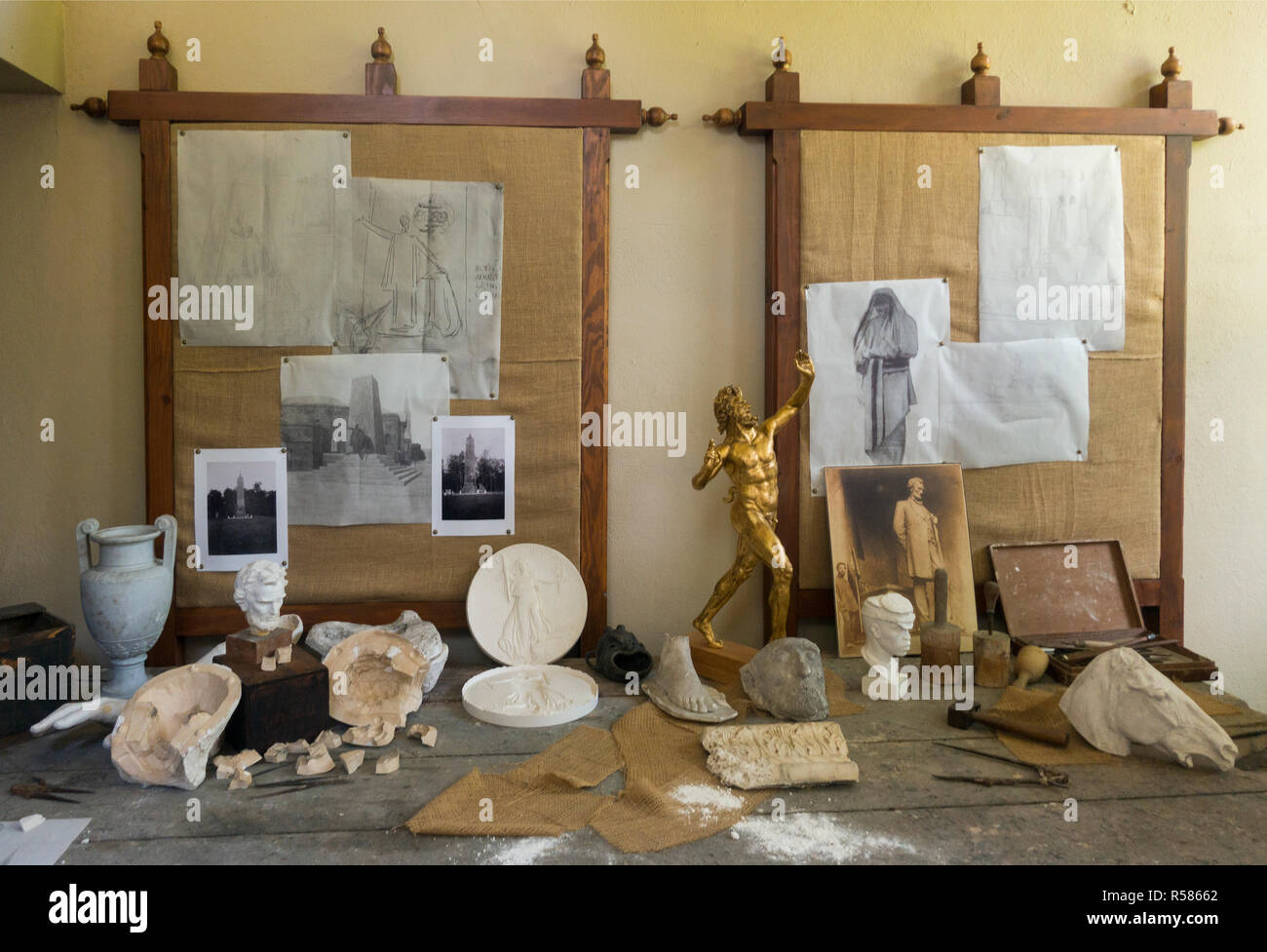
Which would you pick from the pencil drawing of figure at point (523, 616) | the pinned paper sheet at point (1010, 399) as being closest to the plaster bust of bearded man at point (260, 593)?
the pencil drawing of figure at point (523, 616)

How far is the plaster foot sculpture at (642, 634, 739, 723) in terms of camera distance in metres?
2.34

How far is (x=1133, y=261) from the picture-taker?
3.07 metres

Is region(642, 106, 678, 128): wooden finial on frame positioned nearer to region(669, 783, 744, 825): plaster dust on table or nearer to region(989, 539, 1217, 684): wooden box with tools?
region(989, 539, 1217, 684): wooden box with tools

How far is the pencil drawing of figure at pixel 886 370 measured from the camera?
118 inches

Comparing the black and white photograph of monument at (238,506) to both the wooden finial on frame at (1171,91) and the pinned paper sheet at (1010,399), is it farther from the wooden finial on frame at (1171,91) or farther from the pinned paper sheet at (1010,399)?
the wooden finial on frame at (1171,91)

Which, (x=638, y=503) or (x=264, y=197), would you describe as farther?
(x=638, y=503)

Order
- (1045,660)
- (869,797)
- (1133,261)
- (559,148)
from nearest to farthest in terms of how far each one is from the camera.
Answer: (869,797) → (1045,660) → (559,148) → (1133,261)

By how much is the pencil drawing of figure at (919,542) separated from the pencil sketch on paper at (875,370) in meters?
0.16

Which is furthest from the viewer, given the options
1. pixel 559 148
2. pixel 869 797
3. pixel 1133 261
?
pixel 1133 261

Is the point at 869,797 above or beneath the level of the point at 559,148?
beneath

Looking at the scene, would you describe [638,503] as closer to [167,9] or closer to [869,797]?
[869,797]

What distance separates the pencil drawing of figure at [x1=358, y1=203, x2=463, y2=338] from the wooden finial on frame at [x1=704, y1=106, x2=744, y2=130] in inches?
39.3

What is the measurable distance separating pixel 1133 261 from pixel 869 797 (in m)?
2.32

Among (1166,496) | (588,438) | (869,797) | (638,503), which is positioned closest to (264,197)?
(588,438)
